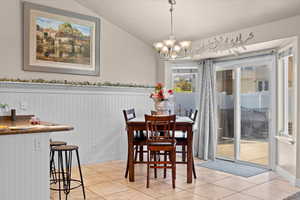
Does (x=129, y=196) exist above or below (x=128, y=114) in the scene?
below

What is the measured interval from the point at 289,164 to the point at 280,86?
1.29m

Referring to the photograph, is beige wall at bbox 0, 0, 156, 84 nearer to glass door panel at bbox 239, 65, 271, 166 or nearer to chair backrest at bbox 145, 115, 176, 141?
chair backrest at bbox 145, 115, 176, 141

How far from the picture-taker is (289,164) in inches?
161

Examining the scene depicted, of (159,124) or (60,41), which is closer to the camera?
(159,124)

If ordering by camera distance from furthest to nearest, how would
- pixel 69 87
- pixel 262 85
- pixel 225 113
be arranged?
pixel 225 113 → pixel 262 85 → pixel 69 87

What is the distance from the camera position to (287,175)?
4.14 m

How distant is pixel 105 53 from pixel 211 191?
10.6 ft

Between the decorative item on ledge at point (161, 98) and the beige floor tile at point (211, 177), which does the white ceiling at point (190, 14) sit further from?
the beige floor tile at point (211, 177)

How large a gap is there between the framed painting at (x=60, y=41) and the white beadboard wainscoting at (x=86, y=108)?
0.37 meters

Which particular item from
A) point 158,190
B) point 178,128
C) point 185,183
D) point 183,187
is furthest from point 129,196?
point 178,128

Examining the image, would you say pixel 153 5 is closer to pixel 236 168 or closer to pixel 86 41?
pixel 86 41

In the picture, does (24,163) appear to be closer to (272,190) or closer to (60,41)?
(60,41)

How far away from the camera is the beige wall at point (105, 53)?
421 centimetres

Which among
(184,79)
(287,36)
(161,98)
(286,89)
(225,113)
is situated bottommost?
(225,113)
